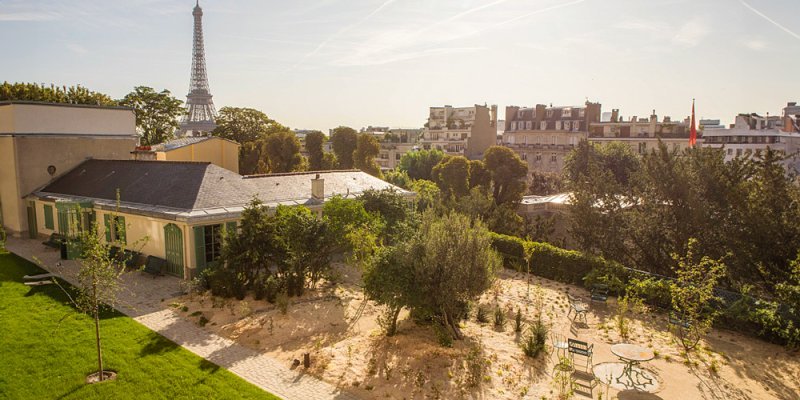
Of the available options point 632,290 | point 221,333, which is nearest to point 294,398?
point 221,333

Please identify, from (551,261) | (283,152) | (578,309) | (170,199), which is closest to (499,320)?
(578,309)

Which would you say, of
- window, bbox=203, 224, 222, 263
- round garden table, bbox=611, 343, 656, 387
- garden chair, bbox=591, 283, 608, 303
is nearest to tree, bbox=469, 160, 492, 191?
garden chair, bbox=591, 283, 608, 303

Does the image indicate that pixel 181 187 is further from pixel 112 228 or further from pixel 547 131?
pixel 547 131

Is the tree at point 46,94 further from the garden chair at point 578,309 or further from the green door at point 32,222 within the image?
the garden chair at point 578,309

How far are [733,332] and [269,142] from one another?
41229 millimetres

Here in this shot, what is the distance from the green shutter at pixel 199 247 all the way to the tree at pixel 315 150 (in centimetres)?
3198

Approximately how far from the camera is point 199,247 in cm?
2262

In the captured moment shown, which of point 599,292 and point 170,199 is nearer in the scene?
point 599,292

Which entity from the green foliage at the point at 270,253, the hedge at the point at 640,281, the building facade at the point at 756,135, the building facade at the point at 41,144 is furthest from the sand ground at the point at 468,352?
the building facade at the point at 756,135

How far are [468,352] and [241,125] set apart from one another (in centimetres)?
5207

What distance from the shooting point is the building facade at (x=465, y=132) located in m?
81.4

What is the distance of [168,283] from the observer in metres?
22.5

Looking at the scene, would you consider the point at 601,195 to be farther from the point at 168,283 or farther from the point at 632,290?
the point at 168,283

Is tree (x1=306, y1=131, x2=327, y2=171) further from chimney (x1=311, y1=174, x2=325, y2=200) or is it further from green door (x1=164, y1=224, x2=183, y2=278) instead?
green door (x1=164, y1=224, x2=183, y2=278)
